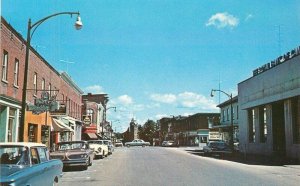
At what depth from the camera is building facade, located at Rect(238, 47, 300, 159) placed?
93.9 feet

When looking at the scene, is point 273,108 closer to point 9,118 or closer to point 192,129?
point 9,118

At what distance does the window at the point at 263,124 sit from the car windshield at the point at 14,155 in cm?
2927

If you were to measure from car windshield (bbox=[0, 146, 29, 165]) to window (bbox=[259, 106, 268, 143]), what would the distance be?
2927 cm

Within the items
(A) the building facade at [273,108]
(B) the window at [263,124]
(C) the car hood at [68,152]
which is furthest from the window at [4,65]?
(B) the window at [263,124]

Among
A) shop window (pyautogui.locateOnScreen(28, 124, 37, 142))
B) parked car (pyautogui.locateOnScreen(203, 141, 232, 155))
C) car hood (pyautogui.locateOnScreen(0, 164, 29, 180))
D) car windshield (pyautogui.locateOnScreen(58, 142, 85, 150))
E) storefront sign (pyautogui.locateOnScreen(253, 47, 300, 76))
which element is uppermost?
storefront sign (pyautogui.locateOnScreen(253, 47, 300, 76))

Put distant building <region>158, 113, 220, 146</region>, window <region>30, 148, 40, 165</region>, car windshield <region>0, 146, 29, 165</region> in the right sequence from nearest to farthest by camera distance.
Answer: car windshield <region>0, 146, 29, 165</region>
window <region>30, 148, 40, 165</region>
distant building <region>158, 113, 220, 146</region>

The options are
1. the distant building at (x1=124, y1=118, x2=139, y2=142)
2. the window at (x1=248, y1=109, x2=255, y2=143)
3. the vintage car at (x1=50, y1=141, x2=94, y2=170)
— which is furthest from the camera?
the distant building at (x1=124, y1=118, x2=139, y2=142)

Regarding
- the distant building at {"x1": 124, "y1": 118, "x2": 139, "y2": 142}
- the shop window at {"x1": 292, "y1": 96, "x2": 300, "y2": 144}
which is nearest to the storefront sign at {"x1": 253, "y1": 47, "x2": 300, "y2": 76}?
the shop window at {"x1": 292, "y1": 96, "x2": 300, "y2": 144}

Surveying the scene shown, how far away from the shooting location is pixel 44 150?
10.2m

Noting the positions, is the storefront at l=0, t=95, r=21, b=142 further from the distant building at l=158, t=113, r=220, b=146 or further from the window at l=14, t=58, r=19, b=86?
the distant building at l=158, t=113, r=220, b=146

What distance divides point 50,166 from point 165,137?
114 metres

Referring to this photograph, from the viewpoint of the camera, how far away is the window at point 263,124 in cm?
3538

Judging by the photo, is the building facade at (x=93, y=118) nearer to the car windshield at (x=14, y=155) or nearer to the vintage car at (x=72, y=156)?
the vintage car at (x=72, y=156)

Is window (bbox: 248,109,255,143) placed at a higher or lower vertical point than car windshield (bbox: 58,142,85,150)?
higher
